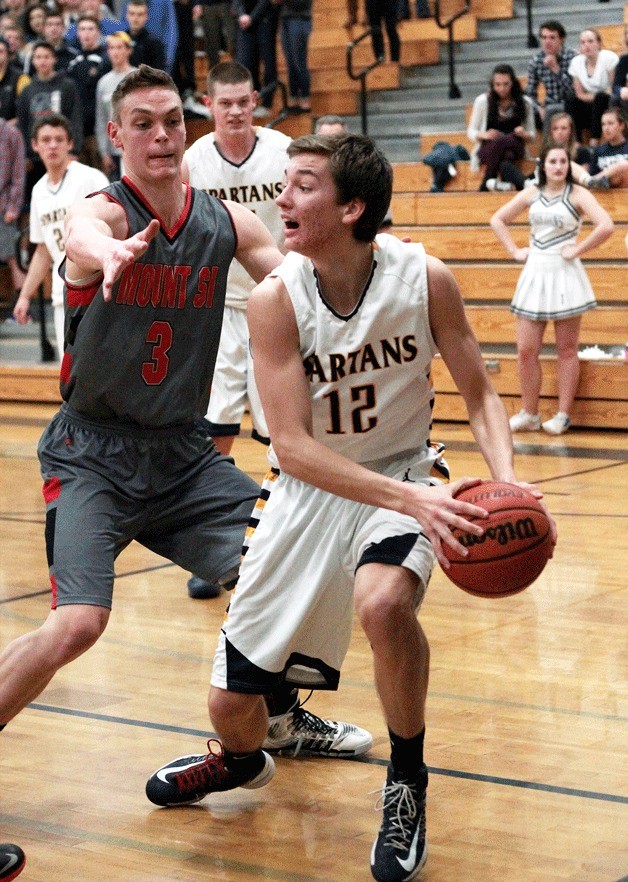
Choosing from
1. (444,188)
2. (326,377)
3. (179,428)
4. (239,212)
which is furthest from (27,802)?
(444,188)

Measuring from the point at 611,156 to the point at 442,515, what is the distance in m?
8.33

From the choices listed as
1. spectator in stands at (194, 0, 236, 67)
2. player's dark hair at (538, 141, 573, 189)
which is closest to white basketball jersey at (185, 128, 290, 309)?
player's dark hair at (538, 141, 573, 189)

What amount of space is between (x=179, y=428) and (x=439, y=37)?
1135 centimetres

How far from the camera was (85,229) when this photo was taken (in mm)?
3369

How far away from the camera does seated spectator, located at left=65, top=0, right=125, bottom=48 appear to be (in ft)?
44.3

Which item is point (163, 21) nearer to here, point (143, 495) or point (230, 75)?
point (230, 75)

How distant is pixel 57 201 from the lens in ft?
28.5

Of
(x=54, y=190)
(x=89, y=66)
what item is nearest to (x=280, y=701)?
(x=54, y=190)

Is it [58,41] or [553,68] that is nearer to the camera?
[553,68]

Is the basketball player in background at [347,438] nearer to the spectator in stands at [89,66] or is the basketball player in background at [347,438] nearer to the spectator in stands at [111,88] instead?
the spectator in stands at [111,88]

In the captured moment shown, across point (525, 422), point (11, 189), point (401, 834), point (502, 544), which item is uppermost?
point (502, 544)

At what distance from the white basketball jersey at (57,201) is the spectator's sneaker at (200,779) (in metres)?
5.56

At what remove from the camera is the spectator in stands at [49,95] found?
40.5 feet

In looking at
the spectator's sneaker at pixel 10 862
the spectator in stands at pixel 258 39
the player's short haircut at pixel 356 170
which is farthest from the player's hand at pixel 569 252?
the spectator's sneaker at pixel 10 862
